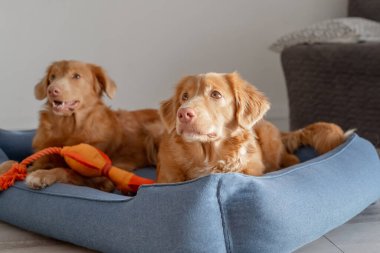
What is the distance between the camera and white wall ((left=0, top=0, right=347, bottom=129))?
15.6 feet

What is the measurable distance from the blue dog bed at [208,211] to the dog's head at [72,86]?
54 centimetres

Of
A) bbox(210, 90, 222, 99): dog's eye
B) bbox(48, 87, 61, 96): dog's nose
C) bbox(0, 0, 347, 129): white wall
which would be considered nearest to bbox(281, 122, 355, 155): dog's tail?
bbox(210, 90, 222, 99): dog's eye

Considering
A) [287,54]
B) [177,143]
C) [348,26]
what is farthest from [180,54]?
[177,143]

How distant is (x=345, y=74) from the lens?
3.98 meters

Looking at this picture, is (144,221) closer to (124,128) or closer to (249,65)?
(124,128)

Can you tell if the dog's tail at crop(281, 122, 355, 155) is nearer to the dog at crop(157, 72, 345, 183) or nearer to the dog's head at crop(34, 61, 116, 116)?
the dog at crop(157, 72, 345, 183)

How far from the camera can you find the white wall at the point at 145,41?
4.77m

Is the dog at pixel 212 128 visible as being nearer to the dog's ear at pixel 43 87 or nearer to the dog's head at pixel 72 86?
the dog's head at pixel 72 86

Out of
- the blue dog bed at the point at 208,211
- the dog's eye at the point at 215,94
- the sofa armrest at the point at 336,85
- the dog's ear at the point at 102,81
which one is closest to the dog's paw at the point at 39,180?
the blue dog bed at the point at 208,211

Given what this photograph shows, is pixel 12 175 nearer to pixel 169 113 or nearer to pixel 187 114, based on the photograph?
pixel 169 113

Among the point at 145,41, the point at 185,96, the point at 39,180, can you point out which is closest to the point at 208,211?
the point at 185,96

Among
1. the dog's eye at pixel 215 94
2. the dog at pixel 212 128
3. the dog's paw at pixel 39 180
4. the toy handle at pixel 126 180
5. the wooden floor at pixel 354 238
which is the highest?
the dog's eye at pixel 215 94

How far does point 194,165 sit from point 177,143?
0.43ft

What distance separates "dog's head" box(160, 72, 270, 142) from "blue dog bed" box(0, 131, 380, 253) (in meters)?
0.28
